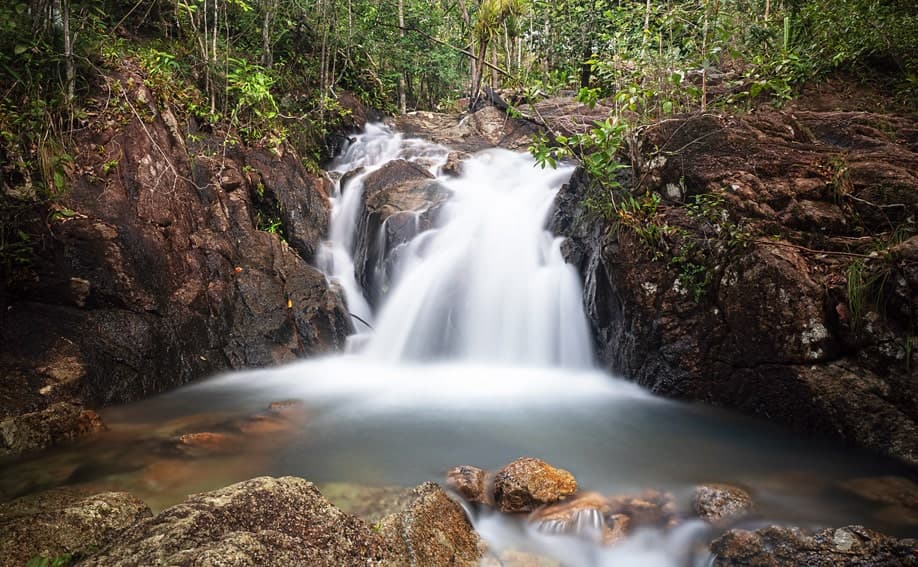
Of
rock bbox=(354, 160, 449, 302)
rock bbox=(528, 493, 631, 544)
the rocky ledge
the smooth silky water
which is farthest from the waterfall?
the rocky ledge

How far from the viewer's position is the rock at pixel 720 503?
10.5 feet

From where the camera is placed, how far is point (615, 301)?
6.09 metres

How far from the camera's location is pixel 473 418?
5312mm

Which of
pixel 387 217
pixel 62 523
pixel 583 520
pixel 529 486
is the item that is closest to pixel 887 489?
pixel 583 520

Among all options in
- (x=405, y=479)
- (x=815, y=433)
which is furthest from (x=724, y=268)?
(x=405, y=479)

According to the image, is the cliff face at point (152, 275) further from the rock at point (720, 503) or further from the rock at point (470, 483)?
the rock at point (720, 503)

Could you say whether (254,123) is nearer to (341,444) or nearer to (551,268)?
(551,268)

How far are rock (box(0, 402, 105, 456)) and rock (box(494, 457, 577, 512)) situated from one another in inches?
140

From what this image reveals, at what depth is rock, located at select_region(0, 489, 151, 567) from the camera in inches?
86.4

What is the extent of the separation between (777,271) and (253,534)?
4.66m

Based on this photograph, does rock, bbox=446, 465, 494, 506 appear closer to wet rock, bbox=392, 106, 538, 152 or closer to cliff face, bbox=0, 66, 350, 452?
cliff face, bbox=0, 66, 350, 452

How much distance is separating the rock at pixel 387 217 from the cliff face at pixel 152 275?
3.51ft

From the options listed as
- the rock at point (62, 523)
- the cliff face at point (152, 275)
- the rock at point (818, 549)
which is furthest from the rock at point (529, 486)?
the cliff face at point (152, 275)

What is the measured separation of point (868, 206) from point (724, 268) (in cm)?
133
